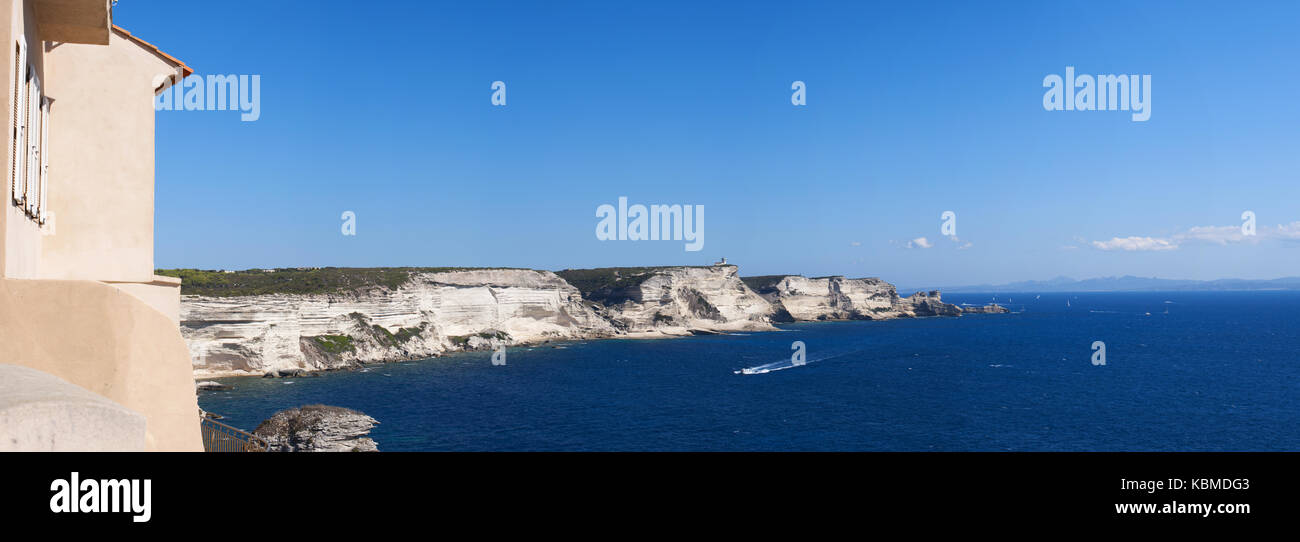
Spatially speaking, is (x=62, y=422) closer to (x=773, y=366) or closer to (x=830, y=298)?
(x=773, y=366)

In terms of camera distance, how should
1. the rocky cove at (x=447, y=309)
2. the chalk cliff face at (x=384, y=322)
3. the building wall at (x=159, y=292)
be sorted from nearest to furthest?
the building wall at (x=159, y=292) → the chalk cliff face at (x=384, y=322) → the rocky cove at (x=447, y=309)

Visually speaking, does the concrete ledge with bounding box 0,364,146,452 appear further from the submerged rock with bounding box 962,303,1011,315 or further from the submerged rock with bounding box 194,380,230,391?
the submerged rock with bounding box 962,303,1011,315
